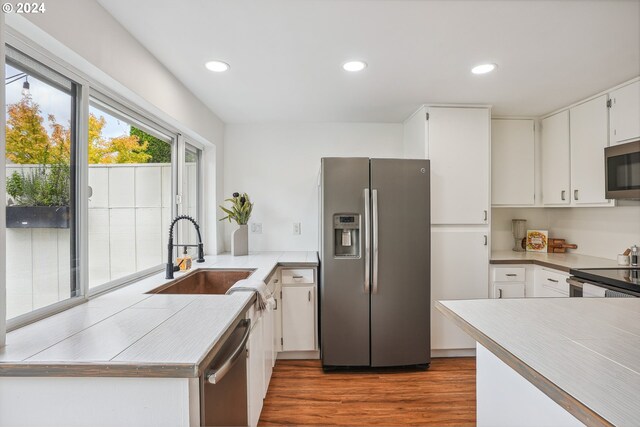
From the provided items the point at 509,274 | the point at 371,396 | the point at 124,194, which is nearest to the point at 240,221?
the point at 124,194

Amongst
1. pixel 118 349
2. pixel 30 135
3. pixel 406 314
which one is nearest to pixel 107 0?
pixel 30 135

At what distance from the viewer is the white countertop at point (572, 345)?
0.64 m

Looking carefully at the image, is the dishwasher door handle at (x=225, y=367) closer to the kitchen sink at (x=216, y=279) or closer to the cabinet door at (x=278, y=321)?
the kitchen sink at (x=216, y=279)

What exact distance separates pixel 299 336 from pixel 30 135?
2.20m

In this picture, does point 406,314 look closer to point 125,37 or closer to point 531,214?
point 531,214

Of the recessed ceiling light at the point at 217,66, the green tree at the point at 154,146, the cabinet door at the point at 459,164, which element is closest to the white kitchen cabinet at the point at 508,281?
the cabinet door at the point at 459,164

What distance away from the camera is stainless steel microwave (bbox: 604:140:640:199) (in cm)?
219

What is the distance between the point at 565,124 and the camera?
2.85m

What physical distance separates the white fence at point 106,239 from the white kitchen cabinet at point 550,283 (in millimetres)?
3082

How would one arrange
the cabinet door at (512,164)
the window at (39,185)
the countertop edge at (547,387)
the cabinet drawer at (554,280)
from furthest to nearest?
the cabinet door at (512,164)
the cabinet drawer at (554,280)
the window at (39,185)
the countertop edge at (547,387)

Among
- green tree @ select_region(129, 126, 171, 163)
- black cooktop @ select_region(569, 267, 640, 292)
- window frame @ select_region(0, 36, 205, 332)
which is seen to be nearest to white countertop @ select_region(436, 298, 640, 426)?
black cooktop @ select_region(569, 267, 640, 292)

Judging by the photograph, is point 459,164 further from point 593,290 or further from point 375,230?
point 593,290

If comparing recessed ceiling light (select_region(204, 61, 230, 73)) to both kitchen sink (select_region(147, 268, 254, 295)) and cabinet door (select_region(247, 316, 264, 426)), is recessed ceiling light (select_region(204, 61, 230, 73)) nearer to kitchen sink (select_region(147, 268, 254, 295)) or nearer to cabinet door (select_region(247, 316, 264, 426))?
kitchen sink (select_region(147, 268, 254, 295))

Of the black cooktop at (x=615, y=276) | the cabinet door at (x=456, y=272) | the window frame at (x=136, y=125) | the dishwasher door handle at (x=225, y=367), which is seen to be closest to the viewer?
the dishwasher door handle at (x=225, y=367)
